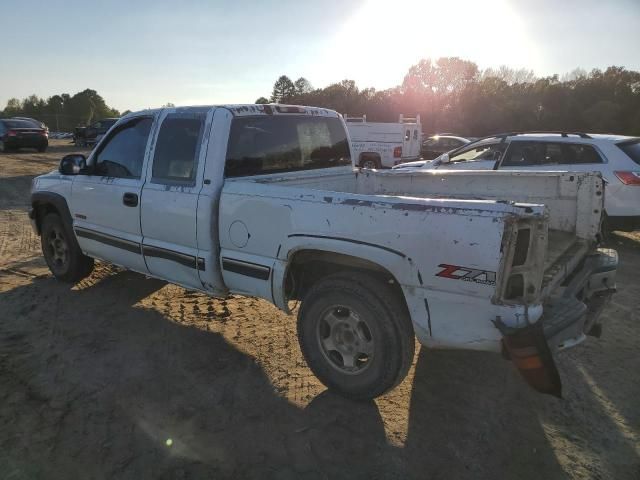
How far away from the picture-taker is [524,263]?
2500 millimetres

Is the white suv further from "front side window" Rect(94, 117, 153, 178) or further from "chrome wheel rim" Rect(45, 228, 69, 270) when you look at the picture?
"chrome wheel rim" Rect(45, 228, 69, 270)

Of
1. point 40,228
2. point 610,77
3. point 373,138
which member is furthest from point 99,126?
point 610,77

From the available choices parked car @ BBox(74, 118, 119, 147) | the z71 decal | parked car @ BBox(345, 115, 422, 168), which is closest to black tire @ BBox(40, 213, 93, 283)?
the z71 decal

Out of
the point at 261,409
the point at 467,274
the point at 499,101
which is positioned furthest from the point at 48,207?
the point at 499,101

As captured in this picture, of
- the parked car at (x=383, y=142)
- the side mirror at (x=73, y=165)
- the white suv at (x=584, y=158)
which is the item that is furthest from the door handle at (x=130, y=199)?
the parked car at (x=383, y=142)

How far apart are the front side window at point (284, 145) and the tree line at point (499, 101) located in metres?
35.3

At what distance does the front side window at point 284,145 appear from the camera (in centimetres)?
378

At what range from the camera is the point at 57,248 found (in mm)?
5477

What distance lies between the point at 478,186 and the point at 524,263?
2.06 meters

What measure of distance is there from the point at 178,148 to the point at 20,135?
72.4 feet

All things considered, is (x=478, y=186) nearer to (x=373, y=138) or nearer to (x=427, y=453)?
(x=427, y=453)

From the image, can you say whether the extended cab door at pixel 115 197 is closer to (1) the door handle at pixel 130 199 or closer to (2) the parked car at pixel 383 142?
(1) the door handle at pixel 130 199

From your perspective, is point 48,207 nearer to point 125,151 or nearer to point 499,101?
point 125,151

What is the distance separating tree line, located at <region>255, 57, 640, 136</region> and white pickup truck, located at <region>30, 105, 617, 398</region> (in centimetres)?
3546
